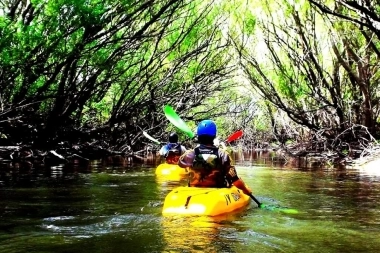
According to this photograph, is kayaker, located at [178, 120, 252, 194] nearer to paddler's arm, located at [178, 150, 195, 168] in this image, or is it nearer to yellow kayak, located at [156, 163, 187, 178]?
paddler's arm, located at [178, 150, 195, 168]

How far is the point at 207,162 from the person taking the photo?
6176mm

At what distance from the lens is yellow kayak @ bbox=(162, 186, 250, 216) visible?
5.53 meters

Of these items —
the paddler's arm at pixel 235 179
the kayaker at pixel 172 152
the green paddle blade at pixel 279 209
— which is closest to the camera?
the green paddle blade at pixel 279 209

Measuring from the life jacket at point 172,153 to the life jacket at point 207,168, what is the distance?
5.31 m

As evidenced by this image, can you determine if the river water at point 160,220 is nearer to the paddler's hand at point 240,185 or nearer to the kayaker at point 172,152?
the paddler's hand at point 240,185

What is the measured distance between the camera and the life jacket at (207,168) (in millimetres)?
6184

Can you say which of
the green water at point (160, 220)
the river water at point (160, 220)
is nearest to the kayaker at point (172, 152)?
the river water at point (160, 220)

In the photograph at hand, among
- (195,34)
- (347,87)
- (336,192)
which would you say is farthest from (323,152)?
(336,192)

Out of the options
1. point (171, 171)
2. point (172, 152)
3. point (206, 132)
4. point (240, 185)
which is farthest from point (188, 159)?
point (172, 152)

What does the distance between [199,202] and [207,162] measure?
0.70 metres

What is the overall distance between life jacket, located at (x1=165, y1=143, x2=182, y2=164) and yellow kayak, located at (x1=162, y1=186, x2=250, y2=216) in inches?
220

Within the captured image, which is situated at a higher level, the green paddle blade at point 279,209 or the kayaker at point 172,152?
the kayaker at point 172,152

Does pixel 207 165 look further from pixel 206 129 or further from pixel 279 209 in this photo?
pixel 279 209

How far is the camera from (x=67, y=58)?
9.80 meters
